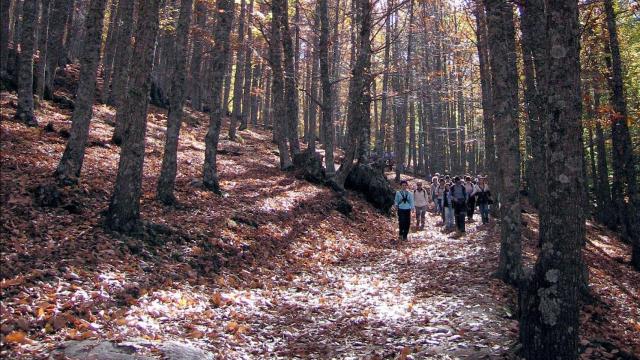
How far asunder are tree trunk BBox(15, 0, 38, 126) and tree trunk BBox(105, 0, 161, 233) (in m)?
6.06

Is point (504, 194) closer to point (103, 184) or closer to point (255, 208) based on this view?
point (255, 208)

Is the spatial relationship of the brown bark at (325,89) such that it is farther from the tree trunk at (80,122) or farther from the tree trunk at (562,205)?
the tree trunk at (562,205)

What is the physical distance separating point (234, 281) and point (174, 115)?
15.2 feet

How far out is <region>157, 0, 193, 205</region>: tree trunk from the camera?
439 inches

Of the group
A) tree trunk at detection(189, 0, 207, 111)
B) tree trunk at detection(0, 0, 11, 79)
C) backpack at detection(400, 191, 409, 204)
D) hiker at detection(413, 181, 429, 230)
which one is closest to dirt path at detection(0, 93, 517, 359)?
backpack at detection(400, 191, 409, 204)

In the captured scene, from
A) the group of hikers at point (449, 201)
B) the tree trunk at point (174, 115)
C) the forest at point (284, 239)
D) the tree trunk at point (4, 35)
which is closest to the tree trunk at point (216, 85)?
the forest at point (284, 239)

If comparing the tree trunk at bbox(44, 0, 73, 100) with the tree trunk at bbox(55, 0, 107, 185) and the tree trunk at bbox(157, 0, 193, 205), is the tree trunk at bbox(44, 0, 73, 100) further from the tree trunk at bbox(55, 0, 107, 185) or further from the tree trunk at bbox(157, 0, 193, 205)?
the tree trunk at bbox(55, 0, 107, 185)

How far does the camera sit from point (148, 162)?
14.6m

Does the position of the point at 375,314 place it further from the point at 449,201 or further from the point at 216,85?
the point at 449,201

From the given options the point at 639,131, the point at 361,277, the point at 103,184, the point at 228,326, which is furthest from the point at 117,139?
the point at 639,131

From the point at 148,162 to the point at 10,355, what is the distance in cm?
1046

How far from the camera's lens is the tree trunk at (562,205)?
5.02 metres

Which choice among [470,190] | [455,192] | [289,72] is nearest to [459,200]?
[455,192]

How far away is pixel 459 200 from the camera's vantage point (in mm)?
16281
